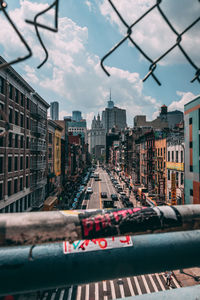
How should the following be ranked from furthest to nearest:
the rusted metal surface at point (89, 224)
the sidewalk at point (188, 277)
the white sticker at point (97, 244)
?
the sidewalk at point (188, 277), the white sticker at point (97, 244), the rusted metal surface at point (89, 224)

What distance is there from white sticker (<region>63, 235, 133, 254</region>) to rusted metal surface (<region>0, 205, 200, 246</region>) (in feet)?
0.56

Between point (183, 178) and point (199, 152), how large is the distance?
711cm

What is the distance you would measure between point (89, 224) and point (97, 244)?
0.94 ft

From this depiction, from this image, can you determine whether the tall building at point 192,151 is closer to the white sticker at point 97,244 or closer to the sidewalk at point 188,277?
the sidewalk at point 188,277

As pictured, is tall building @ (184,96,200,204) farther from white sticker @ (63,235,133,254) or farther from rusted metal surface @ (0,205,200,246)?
white sticker @ (63,235,133,254)

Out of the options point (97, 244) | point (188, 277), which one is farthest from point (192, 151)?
point (97, 244)

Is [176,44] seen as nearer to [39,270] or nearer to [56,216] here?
[56,216]

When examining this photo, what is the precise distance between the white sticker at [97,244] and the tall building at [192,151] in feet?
91.9

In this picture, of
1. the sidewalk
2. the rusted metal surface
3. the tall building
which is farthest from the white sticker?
the tall building

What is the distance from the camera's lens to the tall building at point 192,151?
27.2 meters

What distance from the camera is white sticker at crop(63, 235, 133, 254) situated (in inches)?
71.6

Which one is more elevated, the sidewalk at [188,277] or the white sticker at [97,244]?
the white sticker at [97,244]

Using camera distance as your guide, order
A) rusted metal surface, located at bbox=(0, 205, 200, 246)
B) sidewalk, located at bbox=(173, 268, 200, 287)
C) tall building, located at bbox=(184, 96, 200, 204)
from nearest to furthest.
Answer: rusted metal surface, located at bbox=(0, 205, 200, 246) < sidewalk, located at bbox=(173, 268, 200, 287) < tall building, located at bbox=(184, 96, 200, 204)

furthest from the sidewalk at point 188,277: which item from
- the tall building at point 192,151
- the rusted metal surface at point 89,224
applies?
the rusted metal surface at point 89,224
